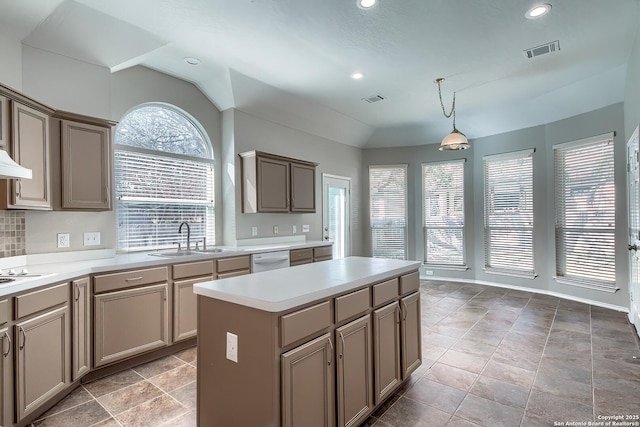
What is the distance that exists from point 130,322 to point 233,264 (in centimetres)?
112

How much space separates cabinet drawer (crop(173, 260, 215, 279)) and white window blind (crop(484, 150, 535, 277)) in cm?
497

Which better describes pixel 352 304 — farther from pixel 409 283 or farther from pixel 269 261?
pixel 269 261

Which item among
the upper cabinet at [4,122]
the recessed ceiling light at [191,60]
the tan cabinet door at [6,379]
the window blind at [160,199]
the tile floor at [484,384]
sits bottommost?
the tile floor at [484,384]

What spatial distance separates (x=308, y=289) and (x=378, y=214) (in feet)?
17.3

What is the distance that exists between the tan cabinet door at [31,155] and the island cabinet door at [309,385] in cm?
240

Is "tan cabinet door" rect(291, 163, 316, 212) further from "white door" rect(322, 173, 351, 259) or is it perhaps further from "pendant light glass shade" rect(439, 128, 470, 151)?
"pendant light glass shade" rect(439, 128, 470, 151)

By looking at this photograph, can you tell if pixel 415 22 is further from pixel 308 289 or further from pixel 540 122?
pixel 540 122

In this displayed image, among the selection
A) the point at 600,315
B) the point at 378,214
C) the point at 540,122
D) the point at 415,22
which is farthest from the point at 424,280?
the point at 415,22

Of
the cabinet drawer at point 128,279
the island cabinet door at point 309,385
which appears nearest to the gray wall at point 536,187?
the cabinet drawer at point 128,279

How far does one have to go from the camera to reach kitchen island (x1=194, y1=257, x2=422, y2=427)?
4.88 ft

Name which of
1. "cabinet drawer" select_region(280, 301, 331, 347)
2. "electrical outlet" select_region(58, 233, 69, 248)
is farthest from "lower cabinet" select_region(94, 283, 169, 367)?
"cabinet drawer" select_region(280, 301, 331, 347)

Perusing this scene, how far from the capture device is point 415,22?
2854 mm

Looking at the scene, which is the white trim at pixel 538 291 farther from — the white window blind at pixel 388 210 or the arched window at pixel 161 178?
the arched window at pixel 161 178

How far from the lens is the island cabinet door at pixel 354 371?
5.85 feet
